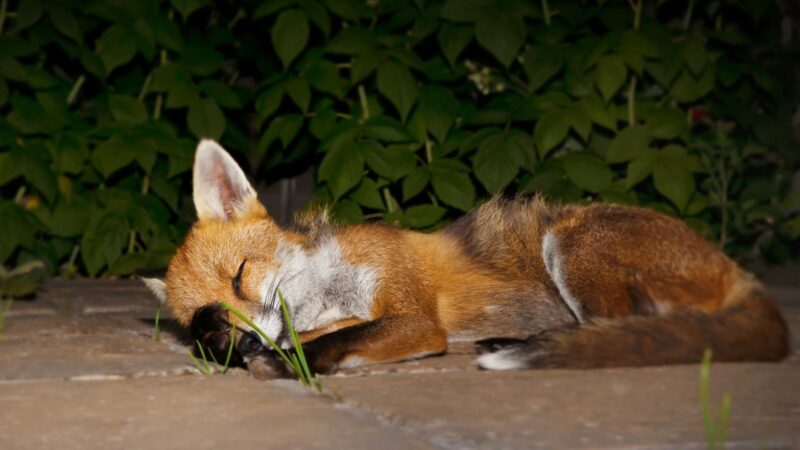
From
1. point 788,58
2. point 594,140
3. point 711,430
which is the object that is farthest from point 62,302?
point 788,58

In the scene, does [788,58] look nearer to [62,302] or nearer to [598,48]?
[598,48]

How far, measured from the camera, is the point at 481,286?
3641mm

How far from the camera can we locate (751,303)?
2934 mm

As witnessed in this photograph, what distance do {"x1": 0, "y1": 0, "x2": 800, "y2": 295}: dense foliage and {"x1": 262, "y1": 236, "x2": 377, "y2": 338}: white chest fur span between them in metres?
Answer: 1.44

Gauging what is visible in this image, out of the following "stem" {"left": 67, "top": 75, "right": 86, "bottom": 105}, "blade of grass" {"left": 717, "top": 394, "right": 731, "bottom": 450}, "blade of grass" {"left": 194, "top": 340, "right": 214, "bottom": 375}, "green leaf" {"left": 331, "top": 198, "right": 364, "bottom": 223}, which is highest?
"stem" {"left": 67, "top": 75, "right": 86, "bottom": 105}

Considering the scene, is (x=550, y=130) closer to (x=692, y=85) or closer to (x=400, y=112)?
(x=400, y=112)

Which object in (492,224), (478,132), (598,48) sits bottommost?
(492,224)

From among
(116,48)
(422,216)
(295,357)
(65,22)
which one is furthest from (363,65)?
(295,357)

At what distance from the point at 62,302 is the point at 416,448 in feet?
9.98

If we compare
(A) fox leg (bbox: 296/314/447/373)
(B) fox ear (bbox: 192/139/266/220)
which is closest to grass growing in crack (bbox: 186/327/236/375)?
(A) fox leg (bbox: 296/314/447/373)

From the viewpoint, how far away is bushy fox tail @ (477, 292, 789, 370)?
2740 mm

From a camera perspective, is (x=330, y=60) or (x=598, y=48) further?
(x=330, y=60)

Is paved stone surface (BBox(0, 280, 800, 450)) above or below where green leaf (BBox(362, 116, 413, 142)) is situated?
below

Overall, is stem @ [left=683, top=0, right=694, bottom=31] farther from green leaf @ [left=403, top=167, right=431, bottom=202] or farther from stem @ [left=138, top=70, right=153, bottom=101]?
stem @ [left=138, top=70, right=153, bottom=101]
